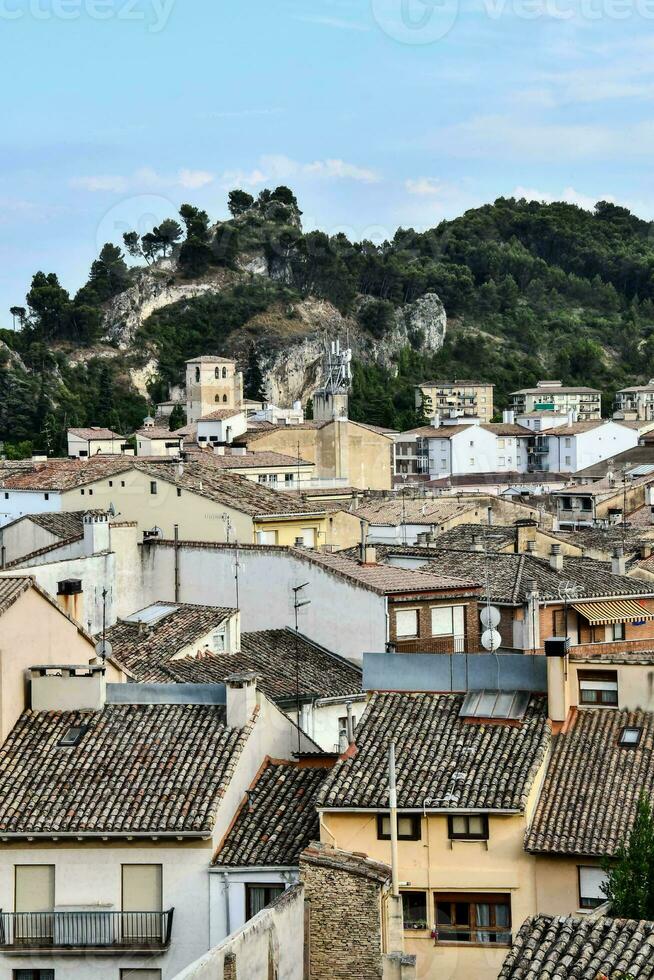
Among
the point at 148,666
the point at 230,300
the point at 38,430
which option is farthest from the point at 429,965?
the point at 230,300

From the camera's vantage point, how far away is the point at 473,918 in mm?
14383

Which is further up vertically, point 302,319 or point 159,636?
point 302,319

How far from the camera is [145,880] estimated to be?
14172mm

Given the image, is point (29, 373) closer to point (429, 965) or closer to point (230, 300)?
point (230, 300)

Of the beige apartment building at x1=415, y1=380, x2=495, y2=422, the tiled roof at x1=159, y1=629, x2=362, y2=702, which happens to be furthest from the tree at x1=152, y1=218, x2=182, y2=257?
the tiled roof at x1=159, y1=629, x2=362, y2=702

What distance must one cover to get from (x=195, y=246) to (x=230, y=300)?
9.02 meters

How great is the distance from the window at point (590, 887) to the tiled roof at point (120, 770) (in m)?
3.29

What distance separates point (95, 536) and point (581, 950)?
16394 mm

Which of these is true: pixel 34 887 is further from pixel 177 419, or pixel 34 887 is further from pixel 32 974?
pixel 177 419

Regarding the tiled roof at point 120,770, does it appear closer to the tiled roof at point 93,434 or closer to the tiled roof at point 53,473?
the tiled roof at point 53,473

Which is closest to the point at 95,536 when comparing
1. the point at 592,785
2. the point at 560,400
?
the point at 592,785

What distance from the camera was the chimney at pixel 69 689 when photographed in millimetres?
15586

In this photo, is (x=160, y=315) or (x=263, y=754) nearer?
(x=263, y=754)

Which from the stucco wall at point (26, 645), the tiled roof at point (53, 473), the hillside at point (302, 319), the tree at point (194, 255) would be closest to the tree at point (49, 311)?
the hillside at point (302, 319)
